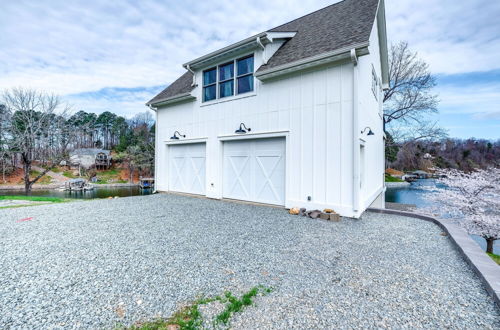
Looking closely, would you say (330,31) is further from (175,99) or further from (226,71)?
(175,99)

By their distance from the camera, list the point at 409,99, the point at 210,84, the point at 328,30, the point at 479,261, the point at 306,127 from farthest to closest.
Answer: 1. the point at 409,99
2. the point at 210,84
3. the point at 328,30
4. the point at 306,127
5. the point at 479,261

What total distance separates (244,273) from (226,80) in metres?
6.64

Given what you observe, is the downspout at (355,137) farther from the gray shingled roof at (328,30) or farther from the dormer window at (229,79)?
the dormer window at (229,79)

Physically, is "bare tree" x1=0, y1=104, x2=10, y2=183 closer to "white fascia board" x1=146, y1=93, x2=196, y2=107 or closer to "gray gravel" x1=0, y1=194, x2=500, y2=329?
"white fascia board" x1=146, y1=93, x2=196, y2=107

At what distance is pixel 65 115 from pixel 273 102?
18298 mm

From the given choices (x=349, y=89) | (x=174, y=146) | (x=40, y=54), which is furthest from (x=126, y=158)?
(x=349, y=89)

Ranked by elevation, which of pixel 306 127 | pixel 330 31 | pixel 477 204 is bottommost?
pixel 477 204

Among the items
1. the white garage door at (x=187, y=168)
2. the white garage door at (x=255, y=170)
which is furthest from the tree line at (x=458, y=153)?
the white garage door at (x=187, y=168)

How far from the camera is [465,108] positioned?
74.6 ft

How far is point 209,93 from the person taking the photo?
27.2 feet

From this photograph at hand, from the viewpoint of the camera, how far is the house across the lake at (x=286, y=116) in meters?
5.39

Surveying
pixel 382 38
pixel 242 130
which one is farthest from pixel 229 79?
pixel 382 38

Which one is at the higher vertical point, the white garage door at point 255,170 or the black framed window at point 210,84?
the black framed window at point 210,84

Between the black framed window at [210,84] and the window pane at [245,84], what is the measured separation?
1154 mm
